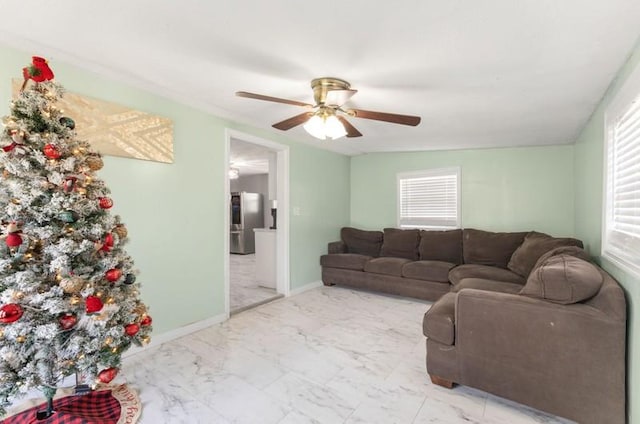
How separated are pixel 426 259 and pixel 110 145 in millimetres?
3923

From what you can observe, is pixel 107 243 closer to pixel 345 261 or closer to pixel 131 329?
pixel 131 329

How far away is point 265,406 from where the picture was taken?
6.25 feet

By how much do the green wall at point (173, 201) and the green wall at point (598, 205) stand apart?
10.4ft

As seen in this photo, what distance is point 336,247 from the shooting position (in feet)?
16.3

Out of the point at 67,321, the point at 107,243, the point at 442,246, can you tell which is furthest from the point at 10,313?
the point at 442,246

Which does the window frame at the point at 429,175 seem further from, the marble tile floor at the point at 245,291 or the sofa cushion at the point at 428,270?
the marble tile floor at the point at 245,291

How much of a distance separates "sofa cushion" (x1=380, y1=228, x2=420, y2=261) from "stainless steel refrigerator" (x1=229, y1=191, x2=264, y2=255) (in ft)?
14.8

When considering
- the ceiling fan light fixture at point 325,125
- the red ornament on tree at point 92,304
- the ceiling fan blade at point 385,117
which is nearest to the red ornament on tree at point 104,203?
the red ornament on tree at point 92,304

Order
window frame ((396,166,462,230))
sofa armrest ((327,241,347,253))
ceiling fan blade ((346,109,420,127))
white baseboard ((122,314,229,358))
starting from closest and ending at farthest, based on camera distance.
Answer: ceiling fan blade ((346,109,420,127)) < white baseboard ((122,314,229,358)) < window frame ((396,166,462,230)) < sofa armrest ((327,241,347,253))

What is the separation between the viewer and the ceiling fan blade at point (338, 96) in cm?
212

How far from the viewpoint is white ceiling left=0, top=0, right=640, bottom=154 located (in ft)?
5.00

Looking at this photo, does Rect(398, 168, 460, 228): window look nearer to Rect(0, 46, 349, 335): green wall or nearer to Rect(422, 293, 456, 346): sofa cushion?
Rect(0, 46, 349, 335): green wall

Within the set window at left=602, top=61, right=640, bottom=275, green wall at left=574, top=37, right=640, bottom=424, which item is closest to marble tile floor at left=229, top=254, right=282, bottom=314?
green wall at left=574, top=37, right=640, bottom=424

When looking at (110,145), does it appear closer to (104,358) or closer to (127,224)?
(127,224)
